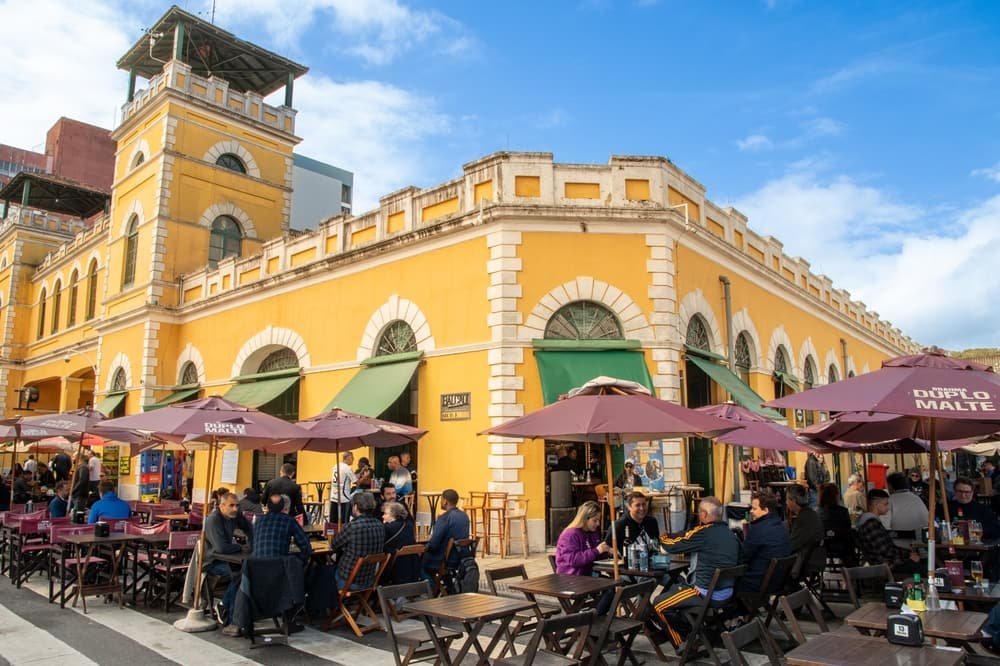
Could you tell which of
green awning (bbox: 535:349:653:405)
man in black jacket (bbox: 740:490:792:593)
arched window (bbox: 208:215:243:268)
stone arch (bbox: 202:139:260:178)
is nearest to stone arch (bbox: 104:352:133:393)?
arched window (bbox: 208:215:243:268)

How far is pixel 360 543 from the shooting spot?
24.6 feet

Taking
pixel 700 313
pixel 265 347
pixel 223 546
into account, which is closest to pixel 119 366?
pixel 265 347

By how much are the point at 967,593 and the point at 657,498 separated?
254 inches

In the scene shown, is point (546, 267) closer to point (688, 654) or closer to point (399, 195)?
point (399, 195)

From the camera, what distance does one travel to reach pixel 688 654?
19.7 feet

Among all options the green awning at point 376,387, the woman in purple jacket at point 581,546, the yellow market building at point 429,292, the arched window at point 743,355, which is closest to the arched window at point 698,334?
the yellow market building at point 429,292

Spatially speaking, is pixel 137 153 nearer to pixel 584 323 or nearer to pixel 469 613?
pixel 584 323

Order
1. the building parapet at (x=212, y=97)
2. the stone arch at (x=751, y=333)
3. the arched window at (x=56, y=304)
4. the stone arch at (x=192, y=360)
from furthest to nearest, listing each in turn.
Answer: the arched window at (x=56, y=304) → the building parapet at (x=212, y=97) → the stone arch at (x=192, y=360) → the stone arch at (x=751, y=333)

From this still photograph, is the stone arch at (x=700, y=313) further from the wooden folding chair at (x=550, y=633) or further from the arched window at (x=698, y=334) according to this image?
the wooden folding chair at (x=550, y=633)

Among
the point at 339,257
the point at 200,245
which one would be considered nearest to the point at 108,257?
the point at 200,245

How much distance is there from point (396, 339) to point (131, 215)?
13617mm

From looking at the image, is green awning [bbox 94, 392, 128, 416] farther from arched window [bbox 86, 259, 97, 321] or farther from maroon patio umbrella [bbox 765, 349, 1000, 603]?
maroon patio umbrella [bbox 765, 349, 1000, 603]

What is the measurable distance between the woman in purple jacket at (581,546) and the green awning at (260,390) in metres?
11.3

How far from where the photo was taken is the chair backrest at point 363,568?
7.30m
